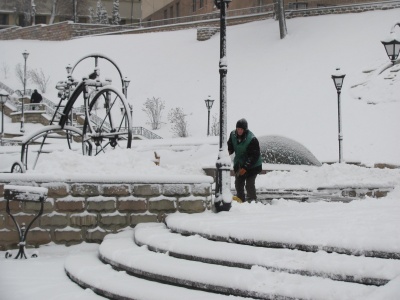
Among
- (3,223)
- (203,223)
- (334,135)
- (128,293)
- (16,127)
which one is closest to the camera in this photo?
(128,293)

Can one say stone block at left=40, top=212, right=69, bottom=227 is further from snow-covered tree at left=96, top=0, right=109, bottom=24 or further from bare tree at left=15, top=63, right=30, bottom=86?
snow-covered tree at left=96, top=0, right=109, bottom=24

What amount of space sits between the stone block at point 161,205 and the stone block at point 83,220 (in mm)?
825

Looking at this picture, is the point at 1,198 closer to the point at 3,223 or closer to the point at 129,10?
the point at 3,223

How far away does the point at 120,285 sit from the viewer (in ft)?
19.1

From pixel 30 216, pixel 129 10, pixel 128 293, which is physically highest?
pixel 129 10

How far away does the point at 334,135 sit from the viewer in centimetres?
2827

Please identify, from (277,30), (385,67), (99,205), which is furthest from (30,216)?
(277,30)

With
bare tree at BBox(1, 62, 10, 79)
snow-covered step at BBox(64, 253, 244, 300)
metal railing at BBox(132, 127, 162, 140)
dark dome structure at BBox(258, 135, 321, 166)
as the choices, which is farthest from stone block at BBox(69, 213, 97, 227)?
bare tree at BBox(1, 62, 10, 79)

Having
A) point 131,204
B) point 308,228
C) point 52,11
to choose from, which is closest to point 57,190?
point 131,204

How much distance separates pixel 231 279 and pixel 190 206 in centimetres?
332

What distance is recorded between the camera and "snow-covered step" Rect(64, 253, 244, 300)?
5406mm

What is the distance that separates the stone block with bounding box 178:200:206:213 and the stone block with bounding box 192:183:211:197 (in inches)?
4.6

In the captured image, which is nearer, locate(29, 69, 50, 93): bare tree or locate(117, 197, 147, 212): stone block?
locate(117, 197, 147, 212): stone block

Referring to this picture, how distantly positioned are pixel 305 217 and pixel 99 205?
2926mm
